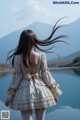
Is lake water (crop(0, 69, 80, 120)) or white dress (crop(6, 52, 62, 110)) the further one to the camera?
lake water (crop(0, 69, 80, 120))

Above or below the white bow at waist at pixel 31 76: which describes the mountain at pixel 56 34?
above

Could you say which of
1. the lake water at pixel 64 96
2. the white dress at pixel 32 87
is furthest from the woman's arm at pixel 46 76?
the lake water at pixel 64 96

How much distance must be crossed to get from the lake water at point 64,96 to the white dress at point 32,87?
2.66ft

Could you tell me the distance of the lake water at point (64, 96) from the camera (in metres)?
4.17

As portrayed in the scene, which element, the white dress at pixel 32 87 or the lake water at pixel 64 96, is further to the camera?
the lake water at pixel 64 96

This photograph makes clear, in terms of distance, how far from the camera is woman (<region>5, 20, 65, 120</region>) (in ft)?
10.8

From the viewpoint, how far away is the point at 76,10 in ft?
13.6

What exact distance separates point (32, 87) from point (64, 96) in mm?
966

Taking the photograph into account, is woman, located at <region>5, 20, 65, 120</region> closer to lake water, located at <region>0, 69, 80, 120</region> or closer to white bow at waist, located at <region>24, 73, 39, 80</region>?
white bow at waist, located at <region>24, 73, 39, 80</region>

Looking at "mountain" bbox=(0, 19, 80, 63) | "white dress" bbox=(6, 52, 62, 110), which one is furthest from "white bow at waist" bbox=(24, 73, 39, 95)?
"mountain" bbox=(0, 19, 80, 63)

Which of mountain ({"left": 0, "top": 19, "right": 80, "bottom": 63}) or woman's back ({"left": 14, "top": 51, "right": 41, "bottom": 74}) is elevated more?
mountain ({"left": 0, "top": 19, "right": 80, "bottom": 63})

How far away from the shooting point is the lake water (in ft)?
13.7

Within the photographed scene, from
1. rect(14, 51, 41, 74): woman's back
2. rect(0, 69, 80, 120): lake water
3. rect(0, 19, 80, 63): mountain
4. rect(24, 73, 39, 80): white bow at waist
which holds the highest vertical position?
rect(0, 19, 80, 63): mountain

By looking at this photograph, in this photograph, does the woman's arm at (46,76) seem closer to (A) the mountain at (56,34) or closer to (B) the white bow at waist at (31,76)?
(B) the white bow at waist at (31,76)
